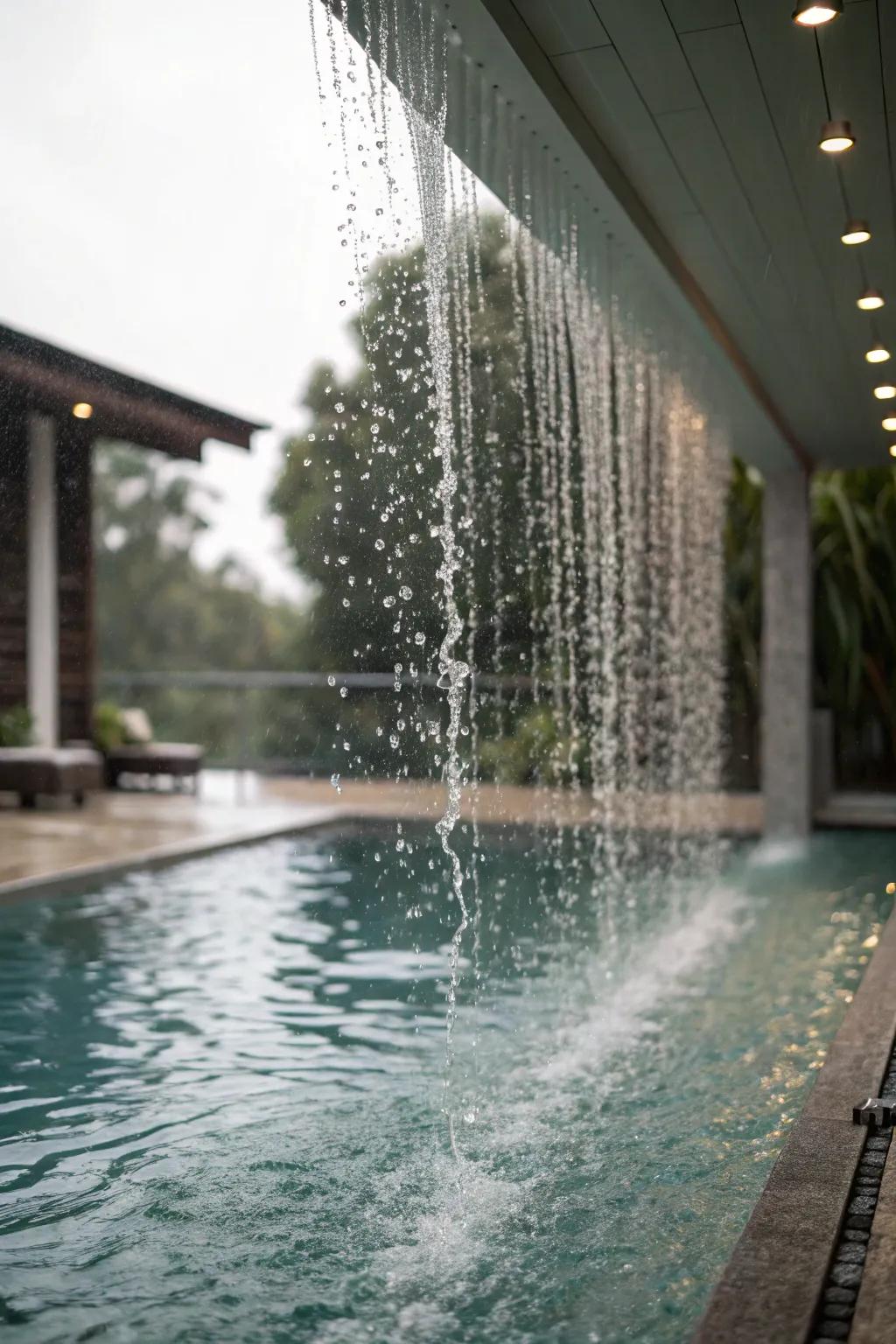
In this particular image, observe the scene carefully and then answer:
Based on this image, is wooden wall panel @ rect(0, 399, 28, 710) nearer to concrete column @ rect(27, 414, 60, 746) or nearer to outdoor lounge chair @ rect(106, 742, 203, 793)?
concrete column @ rect(27, 414, 60, 746)

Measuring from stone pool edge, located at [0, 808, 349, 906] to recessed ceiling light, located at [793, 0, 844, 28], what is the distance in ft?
15.6

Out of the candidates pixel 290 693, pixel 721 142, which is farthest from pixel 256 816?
pixel 290 693

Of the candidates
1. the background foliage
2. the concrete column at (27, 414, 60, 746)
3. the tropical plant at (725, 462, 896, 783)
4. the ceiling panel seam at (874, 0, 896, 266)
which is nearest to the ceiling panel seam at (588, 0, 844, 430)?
the ceiling panel seam at (874, 0, 896, 266)

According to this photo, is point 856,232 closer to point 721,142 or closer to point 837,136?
point 721,142

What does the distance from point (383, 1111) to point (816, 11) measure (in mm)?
2717

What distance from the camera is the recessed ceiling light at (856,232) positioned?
441 cm

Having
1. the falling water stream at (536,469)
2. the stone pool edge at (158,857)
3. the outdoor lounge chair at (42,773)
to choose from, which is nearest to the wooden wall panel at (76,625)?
the outdoor lounge chair at (42,773)

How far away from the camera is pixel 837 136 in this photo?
3.51 meters

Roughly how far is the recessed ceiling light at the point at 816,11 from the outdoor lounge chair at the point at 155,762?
880 centimetres

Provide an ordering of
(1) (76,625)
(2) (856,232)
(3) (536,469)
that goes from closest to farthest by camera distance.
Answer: (2) (856,232), (3) (536,469), (1) (76,625)

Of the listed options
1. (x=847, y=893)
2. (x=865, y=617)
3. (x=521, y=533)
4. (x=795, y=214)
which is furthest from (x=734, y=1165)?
(x=865, y=617)

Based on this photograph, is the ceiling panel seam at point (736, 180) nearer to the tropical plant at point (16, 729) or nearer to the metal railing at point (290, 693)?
the metal railing at point (290, 693)

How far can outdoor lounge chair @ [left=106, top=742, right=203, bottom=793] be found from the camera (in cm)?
1099

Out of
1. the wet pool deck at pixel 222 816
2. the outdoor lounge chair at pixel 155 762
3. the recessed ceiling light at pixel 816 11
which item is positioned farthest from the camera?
the outdoor lounge chair at pixel 155 762
